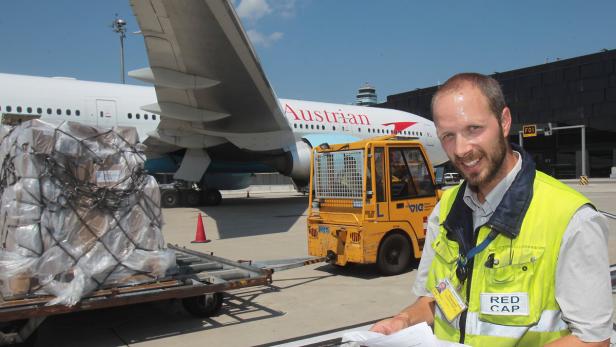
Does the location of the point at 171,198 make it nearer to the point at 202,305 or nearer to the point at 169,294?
the point at 202,305

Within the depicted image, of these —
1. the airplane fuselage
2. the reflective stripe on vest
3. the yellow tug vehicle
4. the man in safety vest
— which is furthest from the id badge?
the airplane fuselage

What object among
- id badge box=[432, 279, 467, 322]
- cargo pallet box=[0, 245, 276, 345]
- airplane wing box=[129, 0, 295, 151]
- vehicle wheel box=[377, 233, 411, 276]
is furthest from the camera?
airplane wing box=[129, 0, 295, 151]

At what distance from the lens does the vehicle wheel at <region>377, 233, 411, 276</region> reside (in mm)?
7242

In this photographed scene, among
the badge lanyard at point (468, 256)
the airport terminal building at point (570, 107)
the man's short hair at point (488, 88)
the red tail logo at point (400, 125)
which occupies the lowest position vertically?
the badge lanyard at point (468, 256)

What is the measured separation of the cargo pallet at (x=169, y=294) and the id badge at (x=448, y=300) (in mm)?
3363

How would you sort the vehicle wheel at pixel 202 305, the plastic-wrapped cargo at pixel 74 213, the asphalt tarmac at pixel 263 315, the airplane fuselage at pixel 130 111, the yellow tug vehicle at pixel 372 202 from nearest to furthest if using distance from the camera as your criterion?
the plastic-wrapped cargo at pixel 74 213, the asphalt tarmac at pixel 263 315, the vehicle wheel at pixel 202 305, the yellow tug vehicle at pixel 372 202, the airplane fuselage at pixel 130 111

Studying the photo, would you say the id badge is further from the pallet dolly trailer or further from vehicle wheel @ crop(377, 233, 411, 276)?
vehicle wheel @ crop(377, 233, 411, 276)

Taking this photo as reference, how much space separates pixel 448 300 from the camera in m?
1.80

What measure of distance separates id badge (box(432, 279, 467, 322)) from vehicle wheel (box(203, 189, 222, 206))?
18.2 metres

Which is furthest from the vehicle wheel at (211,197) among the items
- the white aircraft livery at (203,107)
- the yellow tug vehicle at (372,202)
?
the yellow tug vehicle at (372,202)

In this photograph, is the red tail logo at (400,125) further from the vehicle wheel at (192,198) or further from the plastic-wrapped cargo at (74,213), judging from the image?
the plastic-wrapped cargo at (74,213)

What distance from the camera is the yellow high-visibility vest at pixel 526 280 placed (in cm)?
159

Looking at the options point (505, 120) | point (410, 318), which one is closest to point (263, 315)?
point (410, 318)

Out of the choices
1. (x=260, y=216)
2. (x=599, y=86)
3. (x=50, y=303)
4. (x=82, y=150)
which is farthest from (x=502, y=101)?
(x=599, y=86)
